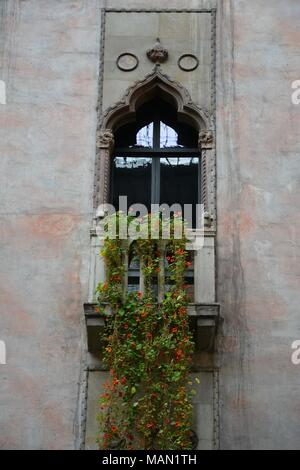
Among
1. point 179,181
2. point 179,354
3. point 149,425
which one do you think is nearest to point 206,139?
point 179,181

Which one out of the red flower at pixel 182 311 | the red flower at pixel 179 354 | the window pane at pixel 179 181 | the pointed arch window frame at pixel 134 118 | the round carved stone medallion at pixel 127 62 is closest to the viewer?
the red flower at pixel 179 354

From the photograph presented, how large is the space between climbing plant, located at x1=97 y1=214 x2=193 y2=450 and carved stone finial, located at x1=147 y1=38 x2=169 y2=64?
3.42 m

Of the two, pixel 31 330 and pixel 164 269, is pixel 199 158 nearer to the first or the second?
pixel 164 269

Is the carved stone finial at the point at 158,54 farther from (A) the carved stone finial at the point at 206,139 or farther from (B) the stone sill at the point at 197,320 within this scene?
(B) the stone sill at the point at 197,320

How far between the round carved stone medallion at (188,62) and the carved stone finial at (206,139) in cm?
114

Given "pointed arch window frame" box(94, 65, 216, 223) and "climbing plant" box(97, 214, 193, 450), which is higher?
"pointed arch window frame" box(94, 65, 216, 223)

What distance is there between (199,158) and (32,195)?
2.57 metres

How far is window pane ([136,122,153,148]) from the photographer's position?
45.9ft

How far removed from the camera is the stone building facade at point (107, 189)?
1192 centimetres

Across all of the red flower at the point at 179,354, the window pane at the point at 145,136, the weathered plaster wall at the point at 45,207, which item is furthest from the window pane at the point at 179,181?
the red flower at the point at 179,354

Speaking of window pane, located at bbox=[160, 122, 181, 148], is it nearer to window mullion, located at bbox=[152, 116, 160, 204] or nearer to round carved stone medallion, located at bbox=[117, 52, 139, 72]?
window mullion, located at bbox=[152, 116, 160, 204]

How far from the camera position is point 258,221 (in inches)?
513

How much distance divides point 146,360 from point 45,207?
2929 mm

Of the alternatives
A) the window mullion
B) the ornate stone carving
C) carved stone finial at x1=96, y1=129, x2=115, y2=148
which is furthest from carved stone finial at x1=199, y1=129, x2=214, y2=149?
carved stone finial at x1=96, y1=129, x2=115, y2=148
